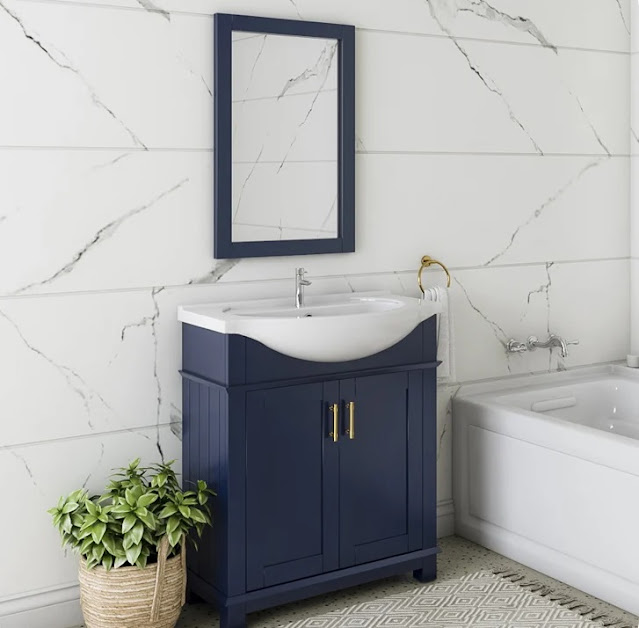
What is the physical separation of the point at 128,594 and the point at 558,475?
4.61 ft

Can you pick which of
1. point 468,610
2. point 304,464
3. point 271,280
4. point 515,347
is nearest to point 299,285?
point 271,280

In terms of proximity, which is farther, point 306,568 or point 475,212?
point 475,212

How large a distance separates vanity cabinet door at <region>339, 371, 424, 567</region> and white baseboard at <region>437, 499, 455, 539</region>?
46cm

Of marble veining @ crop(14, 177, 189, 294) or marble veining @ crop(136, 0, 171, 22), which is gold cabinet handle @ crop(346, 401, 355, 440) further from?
marble veining @ crop(136, 0, 171, 22)

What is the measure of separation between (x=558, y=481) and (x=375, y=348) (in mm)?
787

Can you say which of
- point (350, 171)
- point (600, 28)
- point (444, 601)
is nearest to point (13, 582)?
point (444, 601)

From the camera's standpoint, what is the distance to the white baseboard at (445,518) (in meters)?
3.70

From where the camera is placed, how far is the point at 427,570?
10.8 ft

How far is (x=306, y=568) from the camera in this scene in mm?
3037

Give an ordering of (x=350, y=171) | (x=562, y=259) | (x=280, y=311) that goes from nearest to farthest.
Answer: (x=280, y=311) → (x=350, y=171) → (x=562, y=259)

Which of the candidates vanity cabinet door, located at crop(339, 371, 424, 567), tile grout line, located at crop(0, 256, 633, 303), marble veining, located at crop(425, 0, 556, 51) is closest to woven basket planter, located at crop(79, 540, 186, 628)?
vanity cabinet door, located at crop(339, 371, 424, 567)

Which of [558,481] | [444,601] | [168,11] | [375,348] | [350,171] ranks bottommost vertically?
[444,601]

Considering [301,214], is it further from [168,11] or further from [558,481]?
[558,481]

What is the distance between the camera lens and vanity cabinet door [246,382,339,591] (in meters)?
2.91
